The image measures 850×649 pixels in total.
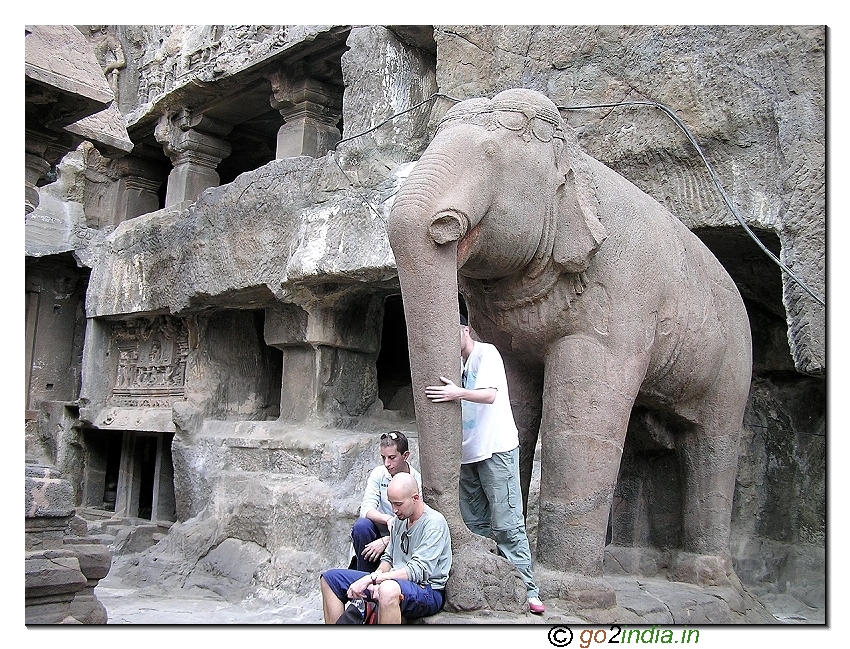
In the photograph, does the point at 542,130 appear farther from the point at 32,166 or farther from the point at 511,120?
the point at 32,166

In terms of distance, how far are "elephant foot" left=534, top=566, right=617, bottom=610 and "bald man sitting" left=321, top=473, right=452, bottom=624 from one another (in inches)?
18.8

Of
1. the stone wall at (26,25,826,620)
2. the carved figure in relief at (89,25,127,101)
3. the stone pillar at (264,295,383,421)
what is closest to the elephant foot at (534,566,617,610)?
the stone wall at (26,25,826,620)

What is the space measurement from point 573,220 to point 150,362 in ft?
19.8

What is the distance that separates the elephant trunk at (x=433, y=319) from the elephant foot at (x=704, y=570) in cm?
141

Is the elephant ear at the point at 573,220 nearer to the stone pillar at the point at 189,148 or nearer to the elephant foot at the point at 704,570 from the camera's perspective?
the elephant foot at the point at 704,570

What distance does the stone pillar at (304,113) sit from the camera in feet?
23.5

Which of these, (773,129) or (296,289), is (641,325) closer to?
(773,129)

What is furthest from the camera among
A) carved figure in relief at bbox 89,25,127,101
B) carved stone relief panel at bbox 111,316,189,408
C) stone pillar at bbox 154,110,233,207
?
Result: carved figure in relief at bbox 89,25,127,101

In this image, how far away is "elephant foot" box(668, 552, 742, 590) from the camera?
12.2 ft

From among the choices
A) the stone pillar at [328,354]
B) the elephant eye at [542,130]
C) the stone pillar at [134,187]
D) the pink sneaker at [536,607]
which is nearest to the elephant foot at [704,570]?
the pink sneaker at [536,607]

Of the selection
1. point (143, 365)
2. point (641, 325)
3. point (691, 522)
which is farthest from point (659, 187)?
point (143, 365)

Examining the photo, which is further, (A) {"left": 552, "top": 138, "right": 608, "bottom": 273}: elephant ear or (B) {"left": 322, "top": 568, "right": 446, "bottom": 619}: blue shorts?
(A) {"left": 552, "top": 138, "right": 608, "bottom": 273}: elephant ear

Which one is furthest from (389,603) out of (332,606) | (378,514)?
(378,514)

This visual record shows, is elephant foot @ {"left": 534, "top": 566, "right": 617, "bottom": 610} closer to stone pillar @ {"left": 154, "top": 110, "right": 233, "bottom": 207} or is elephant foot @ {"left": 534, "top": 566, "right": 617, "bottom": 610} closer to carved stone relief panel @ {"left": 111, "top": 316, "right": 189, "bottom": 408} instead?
carved stone relief panel @ {"left": 111, "top": 316, "right": 189, "bottom": 408}
